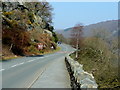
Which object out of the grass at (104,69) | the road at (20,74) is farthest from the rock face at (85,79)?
the road at (20,74)

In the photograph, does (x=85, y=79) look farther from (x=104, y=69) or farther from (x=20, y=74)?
(x=20, y=74)

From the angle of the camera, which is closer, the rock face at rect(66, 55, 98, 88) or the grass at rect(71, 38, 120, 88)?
the rock face at rect(66, 55, 98, 88)

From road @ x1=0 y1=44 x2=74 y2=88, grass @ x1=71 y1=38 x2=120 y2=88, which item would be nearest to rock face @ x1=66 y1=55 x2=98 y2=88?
grass @ x1=71 y1=38 x2=120 y2=88

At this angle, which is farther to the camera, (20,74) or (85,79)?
(20,74)

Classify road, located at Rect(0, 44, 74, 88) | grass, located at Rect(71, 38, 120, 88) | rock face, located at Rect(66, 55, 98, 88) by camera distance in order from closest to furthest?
1. rock face, located at Rect(66, 55, 98, 88)
2. grass, located at Rect(71, 38, 120, 88)
3. road, located at Rect(0, 44, 74, 88)

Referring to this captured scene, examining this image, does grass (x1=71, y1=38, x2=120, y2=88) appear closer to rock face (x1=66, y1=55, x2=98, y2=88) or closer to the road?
rock face (x1=66, y1=55, x2=98, y2=88)

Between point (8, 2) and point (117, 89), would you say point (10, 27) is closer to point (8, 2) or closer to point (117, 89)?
point (8, 2)

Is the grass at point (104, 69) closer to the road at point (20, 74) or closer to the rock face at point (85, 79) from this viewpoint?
the rock face at point (85, 79)

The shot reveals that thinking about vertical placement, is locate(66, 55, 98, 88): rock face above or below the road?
above

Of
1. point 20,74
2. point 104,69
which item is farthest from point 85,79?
point 20,74

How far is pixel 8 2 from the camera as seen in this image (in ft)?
161

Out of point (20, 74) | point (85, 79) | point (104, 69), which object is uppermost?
point (85, 79)

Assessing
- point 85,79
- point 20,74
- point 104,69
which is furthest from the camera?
point 20,74

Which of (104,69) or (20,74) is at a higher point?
(104,69)
